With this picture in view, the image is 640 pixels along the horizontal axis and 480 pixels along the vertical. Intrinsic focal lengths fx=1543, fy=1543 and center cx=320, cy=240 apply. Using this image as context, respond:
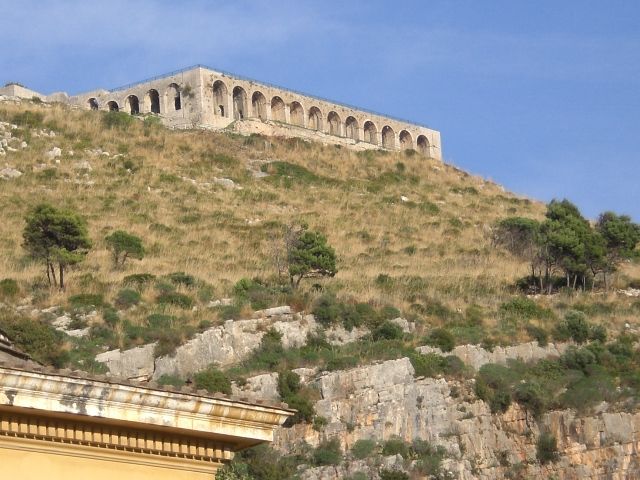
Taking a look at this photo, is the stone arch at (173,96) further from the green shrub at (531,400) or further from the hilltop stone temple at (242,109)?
the green shrub at (531,400)

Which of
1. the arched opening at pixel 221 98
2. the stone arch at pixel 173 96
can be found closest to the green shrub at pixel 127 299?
the stone arch at pixel 173 96

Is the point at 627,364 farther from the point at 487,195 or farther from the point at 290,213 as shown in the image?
the point at 487,195

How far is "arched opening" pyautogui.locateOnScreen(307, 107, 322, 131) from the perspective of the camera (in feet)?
275

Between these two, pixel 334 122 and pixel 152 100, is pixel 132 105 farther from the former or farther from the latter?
pixel 334 122

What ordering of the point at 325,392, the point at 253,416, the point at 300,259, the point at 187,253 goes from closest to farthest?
the point at 253,416 → the point at 325,392 → the point at 300,259 → the point at 187,253

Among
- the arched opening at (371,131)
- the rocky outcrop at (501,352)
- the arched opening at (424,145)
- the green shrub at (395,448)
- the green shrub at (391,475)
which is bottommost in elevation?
the green shrub at (391,475)

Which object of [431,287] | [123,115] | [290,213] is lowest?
[431,287]

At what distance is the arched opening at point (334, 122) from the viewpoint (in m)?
84.8

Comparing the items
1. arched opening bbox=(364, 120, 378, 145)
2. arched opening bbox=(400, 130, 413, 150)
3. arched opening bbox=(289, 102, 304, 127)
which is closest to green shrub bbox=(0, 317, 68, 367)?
arched opening bbox=(289, 102, 304, 127)

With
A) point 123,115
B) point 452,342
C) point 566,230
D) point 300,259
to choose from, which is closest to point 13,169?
point 123,115

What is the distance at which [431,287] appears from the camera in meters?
48.2

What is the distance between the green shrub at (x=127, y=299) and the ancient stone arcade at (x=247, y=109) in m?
33.9

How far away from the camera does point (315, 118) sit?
84.1 m

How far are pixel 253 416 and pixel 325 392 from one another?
93.0ft
